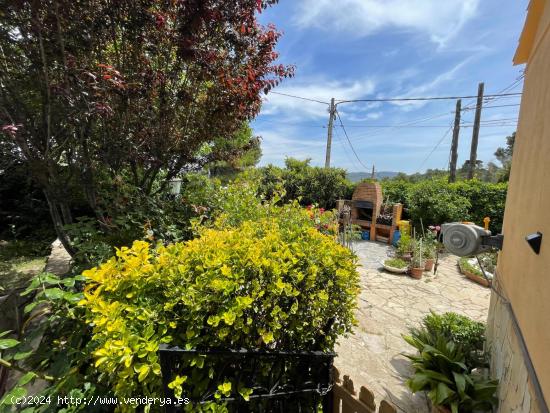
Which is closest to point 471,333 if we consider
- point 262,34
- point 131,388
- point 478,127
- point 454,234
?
point 454,234

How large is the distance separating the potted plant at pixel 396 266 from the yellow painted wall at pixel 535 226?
361cm

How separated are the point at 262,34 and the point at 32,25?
8.03 ft

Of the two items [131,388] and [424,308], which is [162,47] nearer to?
[131,388]

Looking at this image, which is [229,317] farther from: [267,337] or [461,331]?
[461,331]

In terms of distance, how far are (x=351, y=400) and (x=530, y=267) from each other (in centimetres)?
142

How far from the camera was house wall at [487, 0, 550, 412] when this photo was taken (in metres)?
1.35

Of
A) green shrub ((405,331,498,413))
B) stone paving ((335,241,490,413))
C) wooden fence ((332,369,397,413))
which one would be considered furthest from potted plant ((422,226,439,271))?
wooden fence ((332,369,397,413))

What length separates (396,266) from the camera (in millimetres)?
6203

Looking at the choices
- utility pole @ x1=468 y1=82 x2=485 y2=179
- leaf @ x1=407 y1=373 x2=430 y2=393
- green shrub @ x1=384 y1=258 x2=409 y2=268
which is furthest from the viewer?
utility pole @ x1=468 y1=82 x2=485 y2=179

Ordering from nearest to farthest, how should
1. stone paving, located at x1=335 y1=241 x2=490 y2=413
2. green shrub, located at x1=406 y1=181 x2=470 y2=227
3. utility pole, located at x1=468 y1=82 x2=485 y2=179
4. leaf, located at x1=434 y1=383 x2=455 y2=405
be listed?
leaf, located at x1=434 y1=383 x2=455 y2=405 < stone paving, located at x1=335 y1=241 x2=490 y2=413 < green shrub, located at x1=406 y1=181 x2=470 y2=227 < utility pole, located at x1=468 y1=82 x2=485 y2=179

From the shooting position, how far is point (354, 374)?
290 cm

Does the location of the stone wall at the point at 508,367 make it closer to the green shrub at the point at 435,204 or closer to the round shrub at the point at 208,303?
the round shrub at the point at 208,303

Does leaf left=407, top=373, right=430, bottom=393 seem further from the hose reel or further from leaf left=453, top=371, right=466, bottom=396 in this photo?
the hose reel

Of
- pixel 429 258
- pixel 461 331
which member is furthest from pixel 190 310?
pixel 429 258
